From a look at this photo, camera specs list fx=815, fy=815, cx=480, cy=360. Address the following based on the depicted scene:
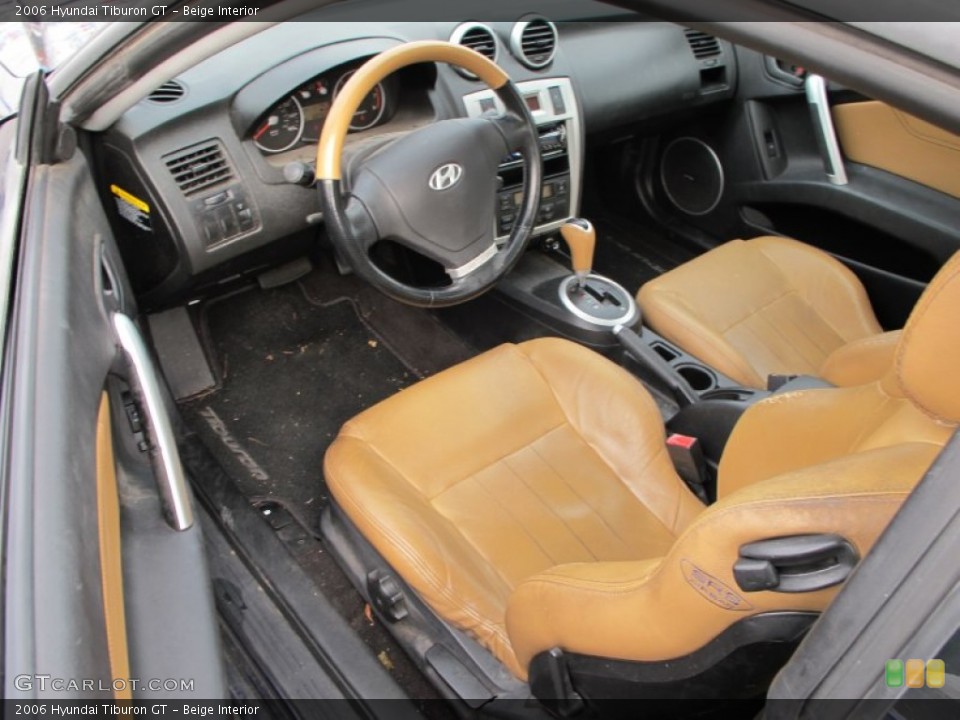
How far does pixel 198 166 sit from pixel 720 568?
1.44 metres

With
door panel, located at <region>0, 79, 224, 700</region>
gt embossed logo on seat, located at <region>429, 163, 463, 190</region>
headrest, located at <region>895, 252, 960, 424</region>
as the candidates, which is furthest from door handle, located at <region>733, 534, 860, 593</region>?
gt embossed logo on seat, located at <region>429, 163, 463, 190</region>

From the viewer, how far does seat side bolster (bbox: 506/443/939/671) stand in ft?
2.36

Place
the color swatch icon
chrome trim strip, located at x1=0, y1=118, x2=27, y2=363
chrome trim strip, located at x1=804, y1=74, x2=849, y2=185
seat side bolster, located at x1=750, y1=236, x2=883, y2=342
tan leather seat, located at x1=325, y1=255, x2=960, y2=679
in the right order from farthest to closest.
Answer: chrome trim strip, located at x1=804, y1=74, x2=849, y2=185, seat side bolster, located at x1=750, y1=236, x2=883, y2=342, chrome trim strip, located at x1=0, y1=118, x2=27, y2=363, tan leather seat, located at x1=325, y1=255, x2=960, y2=679, the color swatch icon

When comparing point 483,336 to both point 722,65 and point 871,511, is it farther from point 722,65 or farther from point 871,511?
point 871,511

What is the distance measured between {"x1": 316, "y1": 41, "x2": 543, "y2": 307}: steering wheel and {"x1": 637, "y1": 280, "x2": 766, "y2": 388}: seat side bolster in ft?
1.36

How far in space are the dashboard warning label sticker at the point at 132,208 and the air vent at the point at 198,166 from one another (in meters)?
0.10

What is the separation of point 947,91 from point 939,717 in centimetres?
53

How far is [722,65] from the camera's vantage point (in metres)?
2.57

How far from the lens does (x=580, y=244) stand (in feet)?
6.88

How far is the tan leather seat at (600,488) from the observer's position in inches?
30.4

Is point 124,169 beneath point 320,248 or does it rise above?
above

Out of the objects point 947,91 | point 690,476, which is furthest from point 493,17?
point 947,91

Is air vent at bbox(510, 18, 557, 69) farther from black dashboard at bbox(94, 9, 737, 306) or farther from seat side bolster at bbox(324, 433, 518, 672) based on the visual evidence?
seat side bolster at bbox(324, 433, 518, 672)

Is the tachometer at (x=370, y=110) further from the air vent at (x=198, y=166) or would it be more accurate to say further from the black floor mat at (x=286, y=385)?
the black floor mat at (x=286, y=385)
